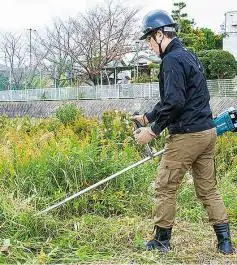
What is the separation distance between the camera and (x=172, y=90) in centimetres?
406

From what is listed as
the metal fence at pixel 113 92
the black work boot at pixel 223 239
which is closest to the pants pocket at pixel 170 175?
the black work boot at pixel 223 239

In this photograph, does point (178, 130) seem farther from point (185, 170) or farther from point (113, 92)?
point (113, 92)

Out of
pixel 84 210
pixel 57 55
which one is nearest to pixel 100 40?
pixel 57 55

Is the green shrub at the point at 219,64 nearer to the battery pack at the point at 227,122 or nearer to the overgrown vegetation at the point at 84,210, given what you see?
the overgrown vegetation at the point at 84,210

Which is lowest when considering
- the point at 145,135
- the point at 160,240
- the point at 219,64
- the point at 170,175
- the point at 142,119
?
the point at 160,240

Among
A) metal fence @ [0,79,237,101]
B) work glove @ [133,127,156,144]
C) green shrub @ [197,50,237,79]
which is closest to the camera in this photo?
work glove @ [133,127,156,144]

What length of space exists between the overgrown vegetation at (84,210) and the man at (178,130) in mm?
286

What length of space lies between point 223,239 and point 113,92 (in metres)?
28.8

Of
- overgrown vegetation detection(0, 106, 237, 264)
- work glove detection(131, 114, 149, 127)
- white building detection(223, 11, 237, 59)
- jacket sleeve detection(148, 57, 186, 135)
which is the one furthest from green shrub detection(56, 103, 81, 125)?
white building detection(223, 11, 237, 59)

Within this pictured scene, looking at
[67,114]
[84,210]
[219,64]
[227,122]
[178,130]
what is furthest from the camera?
[219,64]

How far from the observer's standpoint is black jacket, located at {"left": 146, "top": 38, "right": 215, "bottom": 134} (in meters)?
4.08

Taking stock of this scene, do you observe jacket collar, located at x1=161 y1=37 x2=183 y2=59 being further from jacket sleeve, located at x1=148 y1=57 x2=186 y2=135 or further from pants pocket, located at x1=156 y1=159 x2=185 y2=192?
pants pocket, located at x1=156 y1=159 x2=185 y2=192

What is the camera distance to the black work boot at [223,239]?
437 cm

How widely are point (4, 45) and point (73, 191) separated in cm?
4878
